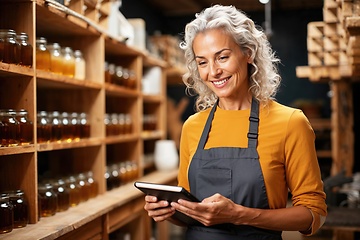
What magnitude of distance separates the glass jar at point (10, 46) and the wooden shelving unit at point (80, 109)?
0.19ft

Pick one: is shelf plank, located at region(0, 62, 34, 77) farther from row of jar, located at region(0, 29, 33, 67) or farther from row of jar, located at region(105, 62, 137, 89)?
row of jar, located at region(105, 62, 137, 89)

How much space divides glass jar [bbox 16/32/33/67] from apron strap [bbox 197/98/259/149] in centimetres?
97

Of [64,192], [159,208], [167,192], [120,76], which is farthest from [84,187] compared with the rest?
[167,192]

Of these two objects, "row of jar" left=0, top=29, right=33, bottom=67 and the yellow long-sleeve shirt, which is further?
"row of jar" left=0, top=29, right=33, bottom=67

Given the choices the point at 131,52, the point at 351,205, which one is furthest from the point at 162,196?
the point at 131,52

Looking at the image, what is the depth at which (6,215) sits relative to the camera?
2168 millimetres

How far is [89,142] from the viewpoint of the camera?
10.3 ft

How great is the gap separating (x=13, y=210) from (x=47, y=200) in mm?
339

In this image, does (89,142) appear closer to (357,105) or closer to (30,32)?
(30,32)

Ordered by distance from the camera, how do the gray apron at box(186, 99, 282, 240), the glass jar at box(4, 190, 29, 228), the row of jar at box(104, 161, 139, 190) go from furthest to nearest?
the row of jar at box(104, 161, 139, 190) < the glass jar at box(4, 190, 29, 228) < the gray apron at box(186, 99, 282, 240)

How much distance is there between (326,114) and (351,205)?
377 centimetres

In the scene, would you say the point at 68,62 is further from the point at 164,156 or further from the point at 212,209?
the point at 164,156

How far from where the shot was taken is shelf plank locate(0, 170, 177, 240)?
7.12ft

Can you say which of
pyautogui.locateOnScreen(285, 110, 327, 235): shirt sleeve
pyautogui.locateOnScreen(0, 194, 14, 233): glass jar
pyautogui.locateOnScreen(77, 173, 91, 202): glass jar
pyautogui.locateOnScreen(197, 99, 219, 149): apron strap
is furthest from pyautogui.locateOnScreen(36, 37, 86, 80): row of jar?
pyautogui.locateOnScreen(285, 110, 327, 235): shirt sleeve
